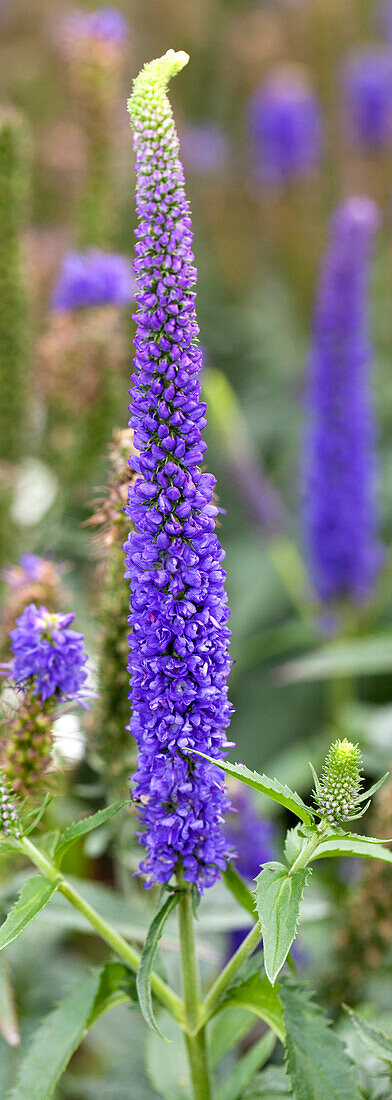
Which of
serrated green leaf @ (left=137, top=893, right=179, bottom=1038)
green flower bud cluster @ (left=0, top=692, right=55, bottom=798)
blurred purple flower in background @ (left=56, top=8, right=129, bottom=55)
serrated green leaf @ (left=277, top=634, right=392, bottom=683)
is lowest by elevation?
serrated green leaf @ (left=137, top=893, right=179, bottom=1038)

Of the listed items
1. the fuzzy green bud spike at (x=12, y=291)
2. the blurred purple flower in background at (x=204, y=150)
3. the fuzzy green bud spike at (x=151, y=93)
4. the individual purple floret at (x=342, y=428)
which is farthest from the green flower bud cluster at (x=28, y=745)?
the blurred purple flower in background at (x=204, y=150)

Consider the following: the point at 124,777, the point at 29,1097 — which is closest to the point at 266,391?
the point at 124,777

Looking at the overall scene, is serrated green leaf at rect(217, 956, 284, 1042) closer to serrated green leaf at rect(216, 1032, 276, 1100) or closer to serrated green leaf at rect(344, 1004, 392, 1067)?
serrated green leaf at rect(344, 1004, 392, 1067)

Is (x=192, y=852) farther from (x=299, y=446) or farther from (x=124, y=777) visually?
(x=299, y=446)

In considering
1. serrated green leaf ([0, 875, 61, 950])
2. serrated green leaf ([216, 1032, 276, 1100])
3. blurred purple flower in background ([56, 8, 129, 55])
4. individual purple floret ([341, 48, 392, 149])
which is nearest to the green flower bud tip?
serrated green leaf ([0, 875, 61, 950])

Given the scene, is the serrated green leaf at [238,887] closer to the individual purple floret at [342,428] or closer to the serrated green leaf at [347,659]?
the serrated green leaf at [347,659]

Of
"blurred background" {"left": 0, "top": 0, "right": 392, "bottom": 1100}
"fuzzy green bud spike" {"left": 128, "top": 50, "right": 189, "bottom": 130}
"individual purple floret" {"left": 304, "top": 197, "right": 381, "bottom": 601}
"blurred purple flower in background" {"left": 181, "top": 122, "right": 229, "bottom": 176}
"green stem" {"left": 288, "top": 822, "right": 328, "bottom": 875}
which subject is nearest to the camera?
"fuzzy green bud spike" {"left": 128, "top": 50, "right": 189, "bottom": 130}
